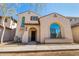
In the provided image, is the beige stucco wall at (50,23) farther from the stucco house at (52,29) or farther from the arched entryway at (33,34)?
the arched entryway at (33,34)

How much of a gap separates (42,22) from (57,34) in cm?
223

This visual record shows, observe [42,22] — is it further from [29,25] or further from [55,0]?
[55,0]

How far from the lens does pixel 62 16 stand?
971 centimetres

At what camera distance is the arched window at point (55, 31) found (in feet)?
31.8

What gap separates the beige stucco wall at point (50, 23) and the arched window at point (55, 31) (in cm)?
38

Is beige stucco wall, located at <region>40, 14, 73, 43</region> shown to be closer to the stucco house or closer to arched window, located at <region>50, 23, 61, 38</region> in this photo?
the stucco house

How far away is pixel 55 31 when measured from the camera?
32.3ft

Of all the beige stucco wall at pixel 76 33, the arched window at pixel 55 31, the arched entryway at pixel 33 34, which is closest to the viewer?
the arched window at pixel 55 31

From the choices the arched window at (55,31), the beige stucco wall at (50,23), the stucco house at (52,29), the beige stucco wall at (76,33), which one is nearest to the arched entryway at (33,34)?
the stucco house at (52,29)

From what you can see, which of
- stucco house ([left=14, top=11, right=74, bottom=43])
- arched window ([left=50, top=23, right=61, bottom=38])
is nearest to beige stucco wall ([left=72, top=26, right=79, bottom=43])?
stucco house ([left=14, top=11, right=74, bottom=43])

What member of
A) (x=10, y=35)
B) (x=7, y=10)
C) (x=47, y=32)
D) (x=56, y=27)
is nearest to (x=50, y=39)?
(x=47, y=32)

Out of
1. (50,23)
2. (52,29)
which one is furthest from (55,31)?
(50,23)

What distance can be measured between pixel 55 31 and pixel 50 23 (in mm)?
1131

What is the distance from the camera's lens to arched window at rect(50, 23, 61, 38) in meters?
9.71
